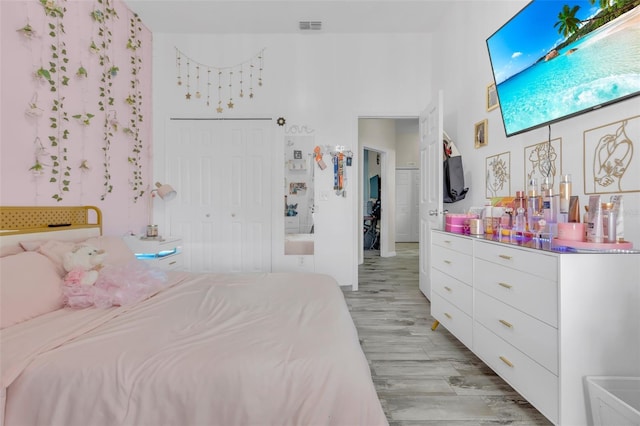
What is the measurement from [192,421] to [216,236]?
3.04m

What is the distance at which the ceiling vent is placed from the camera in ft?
11.4

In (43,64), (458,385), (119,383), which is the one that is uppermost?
(43,64)

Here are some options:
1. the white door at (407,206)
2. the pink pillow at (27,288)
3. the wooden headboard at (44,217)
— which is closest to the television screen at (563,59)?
the pink pillow at (27,288)

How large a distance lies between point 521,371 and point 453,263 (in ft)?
2.62

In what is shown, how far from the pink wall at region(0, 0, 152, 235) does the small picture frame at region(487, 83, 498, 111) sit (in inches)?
140

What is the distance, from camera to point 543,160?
193 centimetres

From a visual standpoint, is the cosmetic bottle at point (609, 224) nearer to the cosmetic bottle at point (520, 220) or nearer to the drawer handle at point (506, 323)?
the cosmetic bottle at point (520, 220)

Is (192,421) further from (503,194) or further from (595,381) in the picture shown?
(503,194)

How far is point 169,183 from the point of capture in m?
3.77

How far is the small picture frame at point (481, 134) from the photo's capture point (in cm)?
256

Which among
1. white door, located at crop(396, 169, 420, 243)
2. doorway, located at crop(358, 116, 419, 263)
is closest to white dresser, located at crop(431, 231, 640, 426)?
doorway, located at crop(358, 116, 419, 263)

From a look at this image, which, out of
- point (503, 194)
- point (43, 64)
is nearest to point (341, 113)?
point (503, 194)

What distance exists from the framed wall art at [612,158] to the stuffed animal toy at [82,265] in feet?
9.22

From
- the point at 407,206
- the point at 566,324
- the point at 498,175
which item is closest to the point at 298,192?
the point at 498,175
